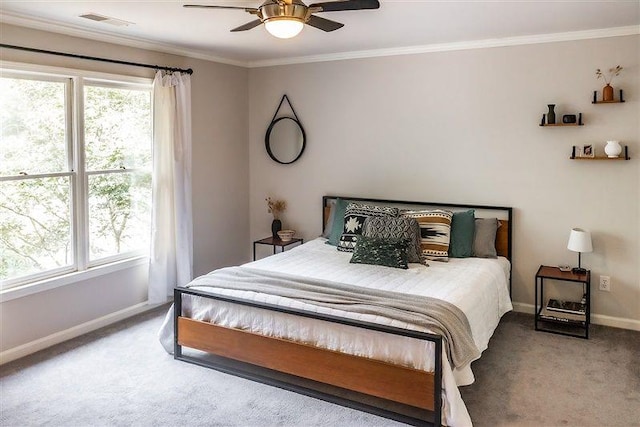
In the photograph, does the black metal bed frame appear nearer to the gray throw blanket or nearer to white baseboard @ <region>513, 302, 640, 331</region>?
the gray throw blanket

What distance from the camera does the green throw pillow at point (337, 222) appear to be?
4840mm

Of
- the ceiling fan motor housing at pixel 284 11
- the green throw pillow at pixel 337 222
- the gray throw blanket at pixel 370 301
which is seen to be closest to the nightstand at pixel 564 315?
the gray throw blanket at pixel 370 301

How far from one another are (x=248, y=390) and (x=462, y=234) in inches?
89.7

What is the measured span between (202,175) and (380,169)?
1.83 m

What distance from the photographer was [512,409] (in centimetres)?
296

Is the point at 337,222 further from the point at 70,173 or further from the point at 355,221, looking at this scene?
the point at 70,173

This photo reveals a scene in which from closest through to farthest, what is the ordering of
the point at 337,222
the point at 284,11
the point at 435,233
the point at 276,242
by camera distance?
the point at 284,11
the point at 435,233
the point at 337,222
the point at 276,242

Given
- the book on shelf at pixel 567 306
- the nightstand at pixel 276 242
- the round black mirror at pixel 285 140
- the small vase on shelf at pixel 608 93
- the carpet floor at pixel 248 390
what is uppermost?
the small vase on shelf at pixel 608 93

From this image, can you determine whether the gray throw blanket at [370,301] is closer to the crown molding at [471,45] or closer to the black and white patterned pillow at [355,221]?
the black and white patterned pillow at [355,221]

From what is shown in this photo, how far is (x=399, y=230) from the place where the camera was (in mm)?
4301

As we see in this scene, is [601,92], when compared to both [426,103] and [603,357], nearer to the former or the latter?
[426,103]

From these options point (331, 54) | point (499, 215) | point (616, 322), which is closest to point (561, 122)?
point (499, 215)

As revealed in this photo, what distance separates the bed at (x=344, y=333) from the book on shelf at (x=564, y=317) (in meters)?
0.38

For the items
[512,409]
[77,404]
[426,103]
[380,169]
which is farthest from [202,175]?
[512,409]
